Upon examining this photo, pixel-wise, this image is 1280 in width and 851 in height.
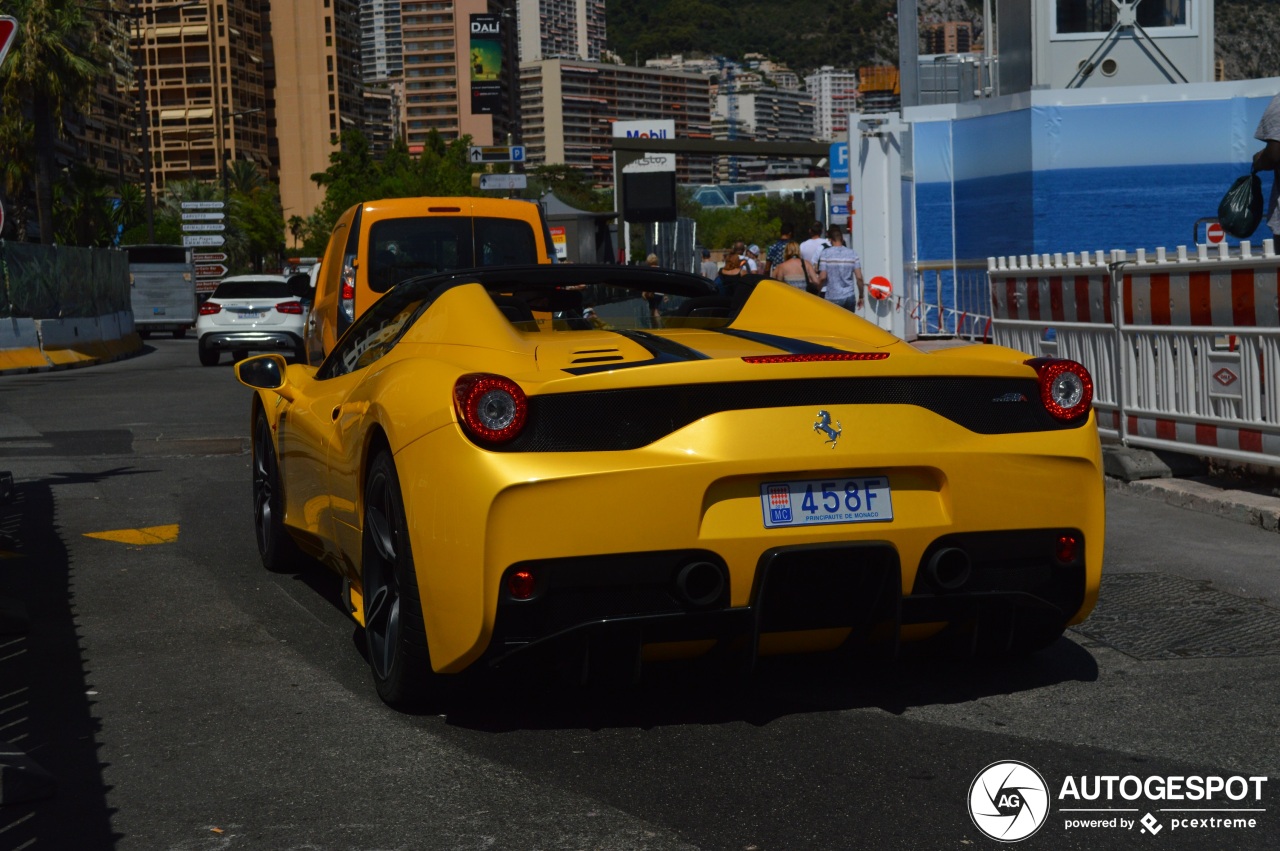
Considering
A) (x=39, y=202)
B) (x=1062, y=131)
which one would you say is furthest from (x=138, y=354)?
(x=1062, y=131)

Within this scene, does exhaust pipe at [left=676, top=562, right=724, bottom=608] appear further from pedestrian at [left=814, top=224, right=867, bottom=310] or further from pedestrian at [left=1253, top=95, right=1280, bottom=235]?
pedestrian at [left=814, top=224, right=867, bottom=310]

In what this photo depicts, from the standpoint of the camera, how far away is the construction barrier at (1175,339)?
28.8ft

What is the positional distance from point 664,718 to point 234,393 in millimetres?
15848

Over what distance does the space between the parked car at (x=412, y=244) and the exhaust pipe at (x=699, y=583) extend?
9297mm

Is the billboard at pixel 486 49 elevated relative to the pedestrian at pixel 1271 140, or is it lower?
elevated

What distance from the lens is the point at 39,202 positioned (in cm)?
4506

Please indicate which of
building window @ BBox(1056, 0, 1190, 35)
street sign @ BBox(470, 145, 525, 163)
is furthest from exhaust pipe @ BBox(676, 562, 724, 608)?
street sign @ BBox(470, 145, 525, 163)

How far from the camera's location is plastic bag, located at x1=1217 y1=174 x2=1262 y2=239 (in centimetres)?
959

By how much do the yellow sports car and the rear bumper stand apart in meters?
22.5

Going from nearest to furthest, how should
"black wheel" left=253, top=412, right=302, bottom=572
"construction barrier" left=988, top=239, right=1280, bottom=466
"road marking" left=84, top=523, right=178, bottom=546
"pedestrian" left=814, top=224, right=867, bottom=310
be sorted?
"black wheel" left=253, top=412, right=302, bottom=572 < "road marking" left=84, top=523, right=178, bottom=546 < "construction barrier" left=988, top=239, right=1280, bottom=466 < "pedestrian" left=814, top=224, right=867, bottom=310

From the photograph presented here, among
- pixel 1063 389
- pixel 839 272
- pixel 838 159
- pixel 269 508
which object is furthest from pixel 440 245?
pixel 838 159

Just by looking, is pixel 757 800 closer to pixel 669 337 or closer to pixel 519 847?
pixel 519 847

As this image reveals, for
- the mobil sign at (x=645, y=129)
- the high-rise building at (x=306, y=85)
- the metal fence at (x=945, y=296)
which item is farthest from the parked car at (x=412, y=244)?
the high-rise building at (x=306, y=85)

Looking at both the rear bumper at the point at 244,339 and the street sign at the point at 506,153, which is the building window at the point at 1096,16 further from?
the rear bumper at the point at 244,339
